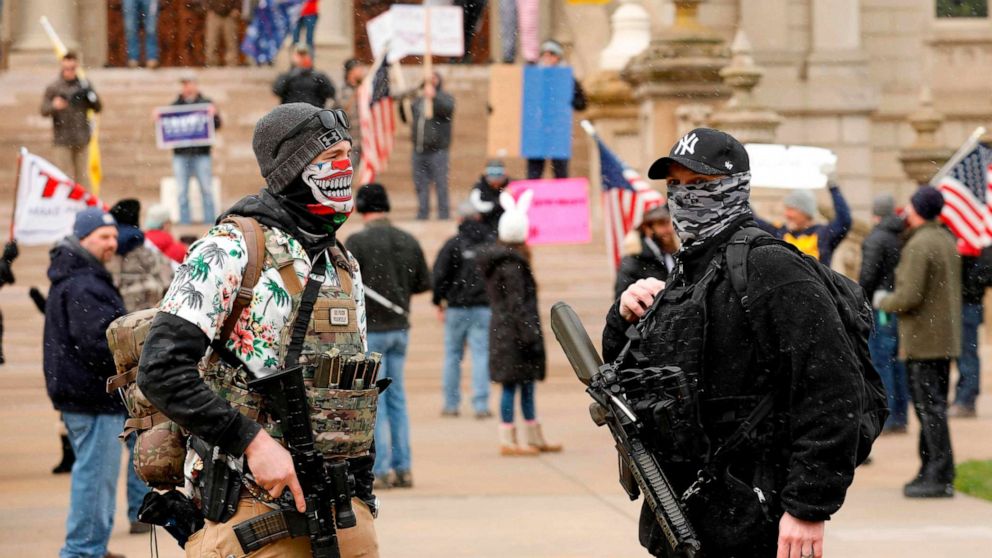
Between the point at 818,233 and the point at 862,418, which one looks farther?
the point at 818,233

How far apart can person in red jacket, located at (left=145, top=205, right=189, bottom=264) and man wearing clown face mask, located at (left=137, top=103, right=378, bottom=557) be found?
7.54 metres

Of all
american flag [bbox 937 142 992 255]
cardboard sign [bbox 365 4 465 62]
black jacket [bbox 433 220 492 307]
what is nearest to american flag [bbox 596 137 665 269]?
black jacket [bbox 433 220 492 307]

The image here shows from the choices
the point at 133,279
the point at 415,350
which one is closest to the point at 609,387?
the point at 133,279

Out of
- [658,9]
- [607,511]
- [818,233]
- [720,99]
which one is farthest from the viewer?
[658,9]

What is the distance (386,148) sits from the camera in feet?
68.7

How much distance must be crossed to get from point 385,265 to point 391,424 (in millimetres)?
1066

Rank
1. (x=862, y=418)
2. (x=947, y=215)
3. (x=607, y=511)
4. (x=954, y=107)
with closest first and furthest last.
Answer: (x=862, y=418) < (x=607, y=511) < (x=947, y=215) < (x=954, y=107)

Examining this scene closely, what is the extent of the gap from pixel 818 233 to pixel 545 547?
4.51m

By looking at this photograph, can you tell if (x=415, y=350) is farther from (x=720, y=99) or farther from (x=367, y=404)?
(x=367, y=404)

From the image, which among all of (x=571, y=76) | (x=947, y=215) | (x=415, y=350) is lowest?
(x=415, y=350)

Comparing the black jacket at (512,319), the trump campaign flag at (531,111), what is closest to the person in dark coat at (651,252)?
the black jacket at (512,319)

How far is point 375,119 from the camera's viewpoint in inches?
814

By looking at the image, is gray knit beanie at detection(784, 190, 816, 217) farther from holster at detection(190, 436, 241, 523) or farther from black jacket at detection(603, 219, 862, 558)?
holster at detection(190, 436, 241, 523)

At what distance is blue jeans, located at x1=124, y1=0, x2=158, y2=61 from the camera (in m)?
27.6
